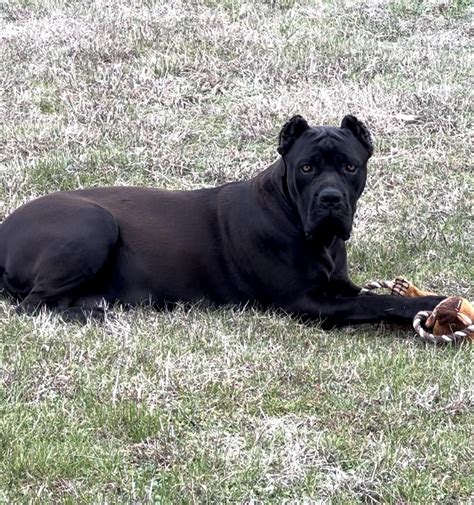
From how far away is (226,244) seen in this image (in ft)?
20.4

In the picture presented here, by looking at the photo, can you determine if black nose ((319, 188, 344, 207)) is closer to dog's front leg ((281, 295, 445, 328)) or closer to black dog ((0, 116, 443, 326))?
black dog ((0, 116, 443, 326))

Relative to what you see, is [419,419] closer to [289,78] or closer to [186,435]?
[186,435]

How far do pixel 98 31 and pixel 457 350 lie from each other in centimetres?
769

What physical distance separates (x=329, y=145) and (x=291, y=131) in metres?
0.28

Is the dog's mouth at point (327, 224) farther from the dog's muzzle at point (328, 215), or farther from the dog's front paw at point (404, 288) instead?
the dog's front paw at point (404, 288)

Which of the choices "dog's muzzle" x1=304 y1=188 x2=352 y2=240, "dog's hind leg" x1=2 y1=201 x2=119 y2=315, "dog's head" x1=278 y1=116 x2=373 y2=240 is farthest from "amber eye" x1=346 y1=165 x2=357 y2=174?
"dog's hind leg" x1=2 y1=201 x2=119 y2=315

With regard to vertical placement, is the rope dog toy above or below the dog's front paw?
above

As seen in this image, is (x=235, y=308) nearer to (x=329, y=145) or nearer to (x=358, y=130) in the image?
(x=329, y=145)

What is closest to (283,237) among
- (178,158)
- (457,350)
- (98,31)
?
(457,350)

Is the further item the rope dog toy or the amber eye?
the amber eye

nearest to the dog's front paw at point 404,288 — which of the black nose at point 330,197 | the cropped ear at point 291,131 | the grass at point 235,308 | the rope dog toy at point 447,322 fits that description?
the grass at point 235,308

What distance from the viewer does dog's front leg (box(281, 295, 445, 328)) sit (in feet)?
18.7

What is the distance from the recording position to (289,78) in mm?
10992

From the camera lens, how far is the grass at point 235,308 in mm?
3850
